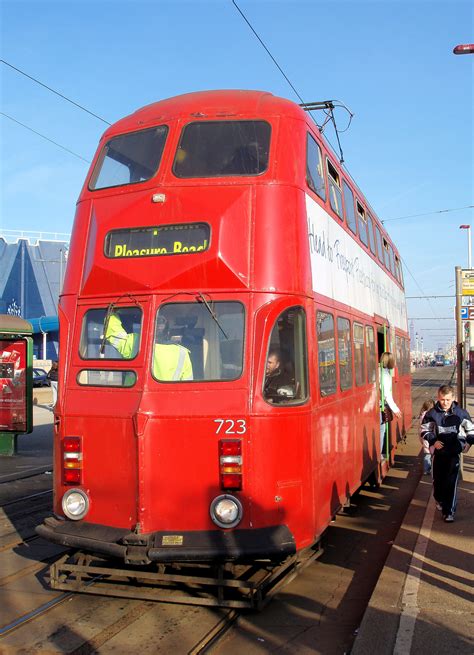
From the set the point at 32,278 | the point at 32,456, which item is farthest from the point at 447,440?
the point at 32,278

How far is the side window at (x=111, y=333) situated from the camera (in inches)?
230

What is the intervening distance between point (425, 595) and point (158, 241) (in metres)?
3.55

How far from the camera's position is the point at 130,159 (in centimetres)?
646

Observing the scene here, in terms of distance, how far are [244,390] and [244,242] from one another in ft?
4.04

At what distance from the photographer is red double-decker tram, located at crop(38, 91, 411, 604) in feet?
17.6

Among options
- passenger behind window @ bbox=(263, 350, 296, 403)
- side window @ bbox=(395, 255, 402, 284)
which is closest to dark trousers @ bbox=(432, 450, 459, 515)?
passenger behind window @ bbox=(263, 350, 296, 403)

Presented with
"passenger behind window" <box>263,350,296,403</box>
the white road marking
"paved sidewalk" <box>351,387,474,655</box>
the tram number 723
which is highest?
"passenger behind window" <box>263,350,296,403</box>

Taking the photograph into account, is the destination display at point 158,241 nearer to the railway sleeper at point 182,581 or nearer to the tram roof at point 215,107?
the tram roof at point 215,107

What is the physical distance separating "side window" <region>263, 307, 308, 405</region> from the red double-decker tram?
14mm

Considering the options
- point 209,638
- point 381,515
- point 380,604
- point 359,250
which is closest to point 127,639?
point 209,638

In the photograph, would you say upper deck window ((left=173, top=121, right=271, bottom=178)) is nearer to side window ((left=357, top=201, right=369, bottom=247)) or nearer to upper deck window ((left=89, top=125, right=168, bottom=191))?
upper deck window ((left=89, top=125, right=168, bottom=191))

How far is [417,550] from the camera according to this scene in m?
6.63

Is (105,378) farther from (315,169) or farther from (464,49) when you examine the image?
(464,49)

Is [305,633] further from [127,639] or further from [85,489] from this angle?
[85,489]
